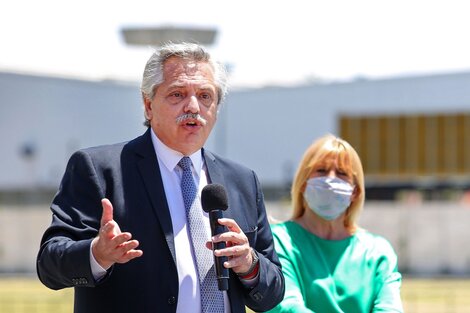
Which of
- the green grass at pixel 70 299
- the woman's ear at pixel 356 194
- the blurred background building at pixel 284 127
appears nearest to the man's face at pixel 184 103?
the woman's ear at pixel 356 194

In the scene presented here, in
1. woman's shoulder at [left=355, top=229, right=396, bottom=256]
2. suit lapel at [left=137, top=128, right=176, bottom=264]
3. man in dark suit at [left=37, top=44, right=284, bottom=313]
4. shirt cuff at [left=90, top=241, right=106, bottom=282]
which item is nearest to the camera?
shirt cuff at [left=90, top=241, right=106, bottom=282]

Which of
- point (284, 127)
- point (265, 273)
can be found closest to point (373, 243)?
point (265, 273)

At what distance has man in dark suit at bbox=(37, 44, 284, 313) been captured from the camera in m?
4.50

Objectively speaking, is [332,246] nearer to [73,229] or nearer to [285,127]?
[73,229]

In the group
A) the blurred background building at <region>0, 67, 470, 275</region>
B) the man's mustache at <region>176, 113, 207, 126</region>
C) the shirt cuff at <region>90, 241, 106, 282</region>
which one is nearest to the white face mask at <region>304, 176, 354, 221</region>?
the man's mustache at <region>176, 113, 207, 126</region>

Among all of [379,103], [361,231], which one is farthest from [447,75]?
[361,231]

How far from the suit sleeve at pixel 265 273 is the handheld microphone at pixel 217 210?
34cm

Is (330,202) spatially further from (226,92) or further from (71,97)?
(71,97)

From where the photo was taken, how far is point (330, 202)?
594 cm

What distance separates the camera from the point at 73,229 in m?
4.54

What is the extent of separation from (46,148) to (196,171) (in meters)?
63.0

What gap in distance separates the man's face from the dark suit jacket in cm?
15

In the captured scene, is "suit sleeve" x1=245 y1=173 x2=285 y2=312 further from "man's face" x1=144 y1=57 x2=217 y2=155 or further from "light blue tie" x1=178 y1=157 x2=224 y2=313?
"man's face" x1=144 y1=57 x2=217 y2=155

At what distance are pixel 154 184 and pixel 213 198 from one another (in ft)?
1.05
